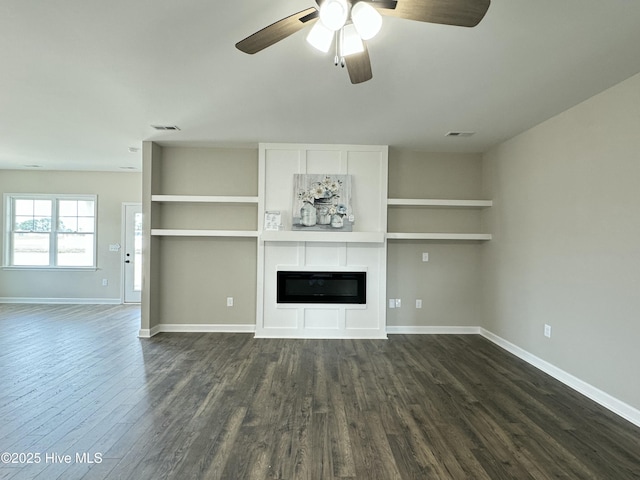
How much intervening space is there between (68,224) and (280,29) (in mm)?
7064

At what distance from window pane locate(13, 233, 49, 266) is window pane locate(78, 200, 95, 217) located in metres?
0.80

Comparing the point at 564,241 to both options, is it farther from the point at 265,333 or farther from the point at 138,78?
the point at 138,78

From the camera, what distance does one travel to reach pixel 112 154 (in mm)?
5379

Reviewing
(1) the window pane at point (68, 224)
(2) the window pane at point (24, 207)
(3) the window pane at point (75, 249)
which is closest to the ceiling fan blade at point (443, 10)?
(3) the window pane at point (75, 249)

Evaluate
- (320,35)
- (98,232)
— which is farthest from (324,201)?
(98,232)

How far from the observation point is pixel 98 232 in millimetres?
6805

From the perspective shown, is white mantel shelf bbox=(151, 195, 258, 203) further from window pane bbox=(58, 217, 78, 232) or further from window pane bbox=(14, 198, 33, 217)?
window pane bbox=(14, 198, 33, 217)

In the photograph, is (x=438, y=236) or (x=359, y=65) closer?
(x=359, y=65)

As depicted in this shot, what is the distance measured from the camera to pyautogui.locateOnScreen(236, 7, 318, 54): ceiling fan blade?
168 cm

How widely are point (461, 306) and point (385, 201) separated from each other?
1.90 meters

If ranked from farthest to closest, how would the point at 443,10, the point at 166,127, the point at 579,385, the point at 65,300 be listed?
A: the point at 65,300 → the point at 166,127 → the point at 579,385 → the point at 443,10

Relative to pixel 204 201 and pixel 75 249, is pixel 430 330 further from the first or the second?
pixel 75 249

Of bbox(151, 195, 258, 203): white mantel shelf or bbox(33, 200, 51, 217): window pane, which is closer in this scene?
bbox(151, 195, 258, 203): white mantel shelf

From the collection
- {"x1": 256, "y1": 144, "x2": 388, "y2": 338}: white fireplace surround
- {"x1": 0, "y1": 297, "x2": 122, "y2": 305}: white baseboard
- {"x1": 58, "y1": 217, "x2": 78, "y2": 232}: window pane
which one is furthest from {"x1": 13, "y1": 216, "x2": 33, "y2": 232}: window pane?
{"x1": 256, "y1": 144, "x2": 388, "y2": 338}: white fireplace surround
